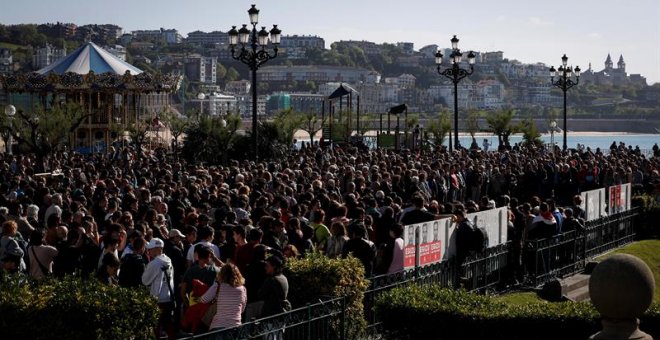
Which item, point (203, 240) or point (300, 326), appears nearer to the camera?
point (300, 326)

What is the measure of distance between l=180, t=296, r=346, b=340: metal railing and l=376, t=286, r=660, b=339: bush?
2.13 feet

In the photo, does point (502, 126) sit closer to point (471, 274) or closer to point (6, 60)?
point (471, 274)

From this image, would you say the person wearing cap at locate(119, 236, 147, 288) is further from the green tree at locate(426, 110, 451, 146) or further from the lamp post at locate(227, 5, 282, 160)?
the green tree at locate(426, 110, 451, 146)

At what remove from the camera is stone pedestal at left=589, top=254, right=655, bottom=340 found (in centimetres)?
629

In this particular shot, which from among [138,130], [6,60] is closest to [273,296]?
[138,130]

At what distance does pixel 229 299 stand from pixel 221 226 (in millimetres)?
3637

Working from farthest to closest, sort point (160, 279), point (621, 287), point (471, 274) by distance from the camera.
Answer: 1. point (471, 274)
2. point (160, 279)
3. point (621, 287)

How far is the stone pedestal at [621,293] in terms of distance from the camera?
6289 millimetres

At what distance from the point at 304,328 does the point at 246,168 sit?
55.0ft

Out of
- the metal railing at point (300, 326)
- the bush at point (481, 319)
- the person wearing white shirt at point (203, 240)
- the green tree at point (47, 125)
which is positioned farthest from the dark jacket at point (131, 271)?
the green tree at point (47, 125)

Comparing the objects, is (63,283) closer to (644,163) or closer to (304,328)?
(304,328)

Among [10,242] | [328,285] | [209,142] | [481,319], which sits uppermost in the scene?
[209,142]

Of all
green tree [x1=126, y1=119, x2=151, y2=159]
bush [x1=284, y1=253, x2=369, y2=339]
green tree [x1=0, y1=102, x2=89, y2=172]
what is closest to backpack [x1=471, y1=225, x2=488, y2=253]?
bush [x1=284, y1=253, x2=369, y2=339]

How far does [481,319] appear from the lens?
1136 centimetres
